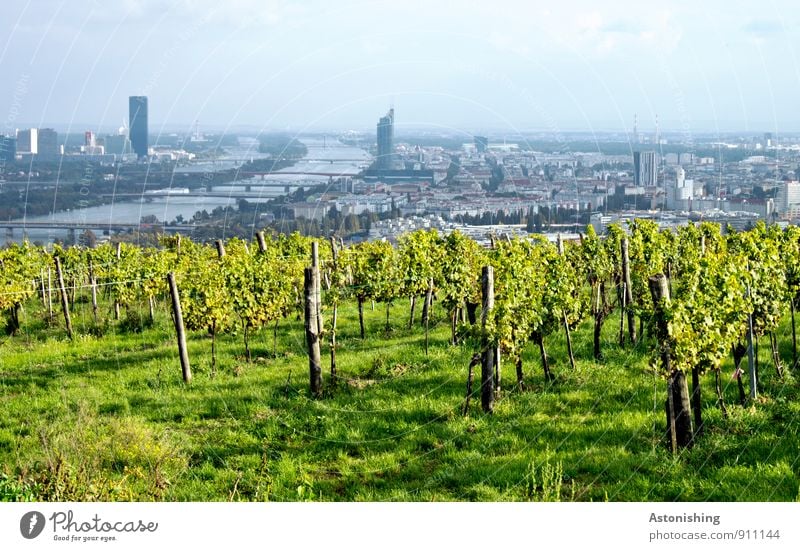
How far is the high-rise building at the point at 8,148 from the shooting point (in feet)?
45.0

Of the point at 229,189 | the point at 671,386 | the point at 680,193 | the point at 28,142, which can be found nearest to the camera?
the point at 671,386

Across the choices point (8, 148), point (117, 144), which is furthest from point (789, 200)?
point (8, 148)

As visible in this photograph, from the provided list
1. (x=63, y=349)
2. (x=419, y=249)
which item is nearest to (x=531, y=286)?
(x=419, y=249)

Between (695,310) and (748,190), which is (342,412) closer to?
(695,310)

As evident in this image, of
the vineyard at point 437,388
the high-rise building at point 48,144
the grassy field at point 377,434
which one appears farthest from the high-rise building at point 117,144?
the grassy field at point 377,434

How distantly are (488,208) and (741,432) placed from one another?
9.43 m

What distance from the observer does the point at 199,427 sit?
1023 cm

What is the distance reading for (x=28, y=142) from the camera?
15.5 m

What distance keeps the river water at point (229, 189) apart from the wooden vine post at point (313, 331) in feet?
15.5

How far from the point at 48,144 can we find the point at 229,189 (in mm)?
3668

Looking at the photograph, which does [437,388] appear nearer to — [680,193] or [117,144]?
[680,193]

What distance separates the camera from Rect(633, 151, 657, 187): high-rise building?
1689cm

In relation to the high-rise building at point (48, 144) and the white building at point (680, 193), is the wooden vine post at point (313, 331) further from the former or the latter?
the white building at point (680, 193)

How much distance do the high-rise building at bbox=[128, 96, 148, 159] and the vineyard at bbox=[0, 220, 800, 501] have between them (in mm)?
2626
